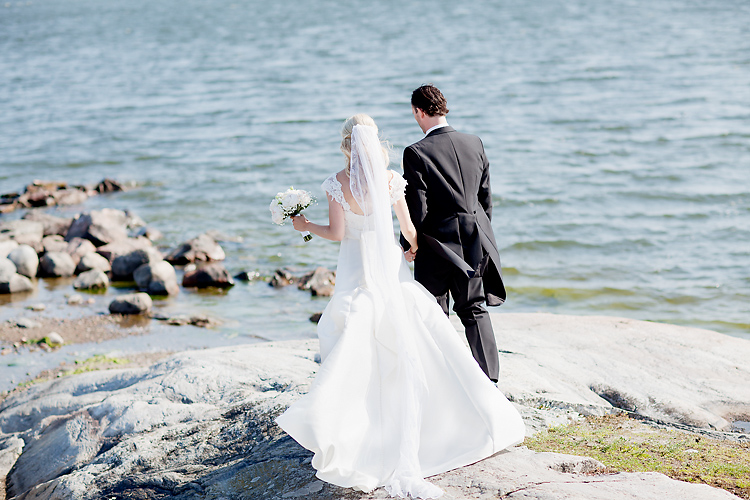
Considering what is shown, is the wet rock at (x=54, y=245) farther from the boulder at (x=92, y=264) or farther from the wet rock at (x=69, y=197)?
the wet rock at (x=69, y=197)

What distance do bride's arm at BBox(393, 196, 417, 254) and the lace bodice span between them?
5cm

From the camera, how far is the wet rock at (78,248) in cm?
1373

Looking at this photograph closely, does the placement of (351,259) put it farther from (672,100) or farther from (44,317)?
(672,100)

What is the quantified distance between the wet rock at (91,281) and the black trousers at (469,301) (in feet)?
29.1

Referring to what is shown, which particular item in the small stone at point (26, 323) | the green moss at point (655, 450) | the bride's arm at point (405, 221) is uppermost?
the bride's arm at point (405, 221)

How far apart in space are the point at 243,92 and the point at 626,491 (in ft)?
90.0

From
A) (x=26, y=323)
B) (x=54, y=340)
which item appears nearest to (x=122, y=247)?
(x=26, y=323)

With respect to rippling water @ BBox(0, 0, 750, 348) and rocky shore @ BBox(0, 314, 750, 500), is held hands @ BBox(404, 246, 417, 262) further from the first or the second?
rippling water @ BBox(0, 0, 750, 348)

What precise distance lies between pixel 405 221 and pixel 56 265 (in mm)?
10125

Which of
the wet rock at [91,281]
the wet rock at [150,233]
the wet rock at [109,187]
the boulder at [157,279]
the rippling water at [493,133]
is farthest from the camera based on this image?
the wet rock at [109,187]

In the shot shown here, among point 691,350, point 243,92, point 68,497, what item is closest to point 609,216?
point 691,350

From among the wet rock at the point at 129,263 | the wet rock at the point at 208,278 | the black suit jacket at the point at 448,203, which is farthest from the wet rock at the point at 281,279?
the black suit jacket at the point at 448,203

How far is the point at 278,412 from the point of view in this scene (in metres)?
5.71

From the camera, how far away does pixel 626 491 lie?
412 cm
